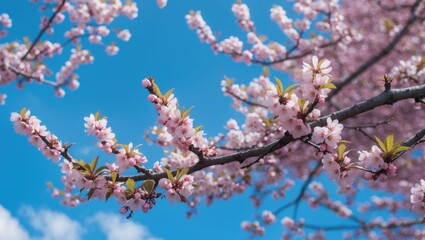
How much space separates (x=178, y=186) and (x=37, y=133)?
137 centimetres

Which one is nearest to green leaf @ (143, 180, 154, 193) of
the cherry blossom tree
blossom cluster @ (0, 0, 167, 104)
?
the cherry blossom tree

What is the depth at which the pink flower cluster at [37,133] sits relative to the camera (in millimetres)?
3668

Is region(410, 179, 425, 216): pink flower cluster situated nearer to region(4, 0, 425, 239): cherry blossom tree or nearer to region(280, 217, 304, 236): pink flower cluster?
region(4, 0, 425, 239): cherry blossom tree

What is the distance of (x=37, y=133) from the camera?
3.72 m

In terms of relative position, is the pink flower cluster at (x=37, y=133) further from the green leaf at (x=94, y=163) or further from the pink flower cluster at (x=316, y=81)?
the pink flower cluster at (x=316, y=81)

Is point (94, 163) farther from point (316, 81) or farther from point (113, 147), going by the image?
point (316, 81)

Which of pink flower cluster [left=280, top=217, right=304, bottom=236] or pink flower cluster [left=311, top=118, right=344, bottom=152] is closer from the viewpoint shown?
pink flower cluster [left=311, top=118, right=344, bottom=152]

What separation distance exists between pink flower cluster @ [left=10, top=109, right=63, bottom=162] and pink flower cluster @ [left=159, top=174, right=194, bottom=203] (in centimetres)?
99

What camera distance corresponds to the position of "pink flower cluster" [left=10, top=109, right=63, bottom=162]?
12.0ft

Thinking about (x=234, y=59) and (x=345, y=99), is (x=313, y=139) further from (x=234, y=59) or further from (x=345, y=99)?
(x=345, y=99)

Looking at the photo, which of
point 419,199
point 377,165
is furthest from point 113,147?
point 419,199

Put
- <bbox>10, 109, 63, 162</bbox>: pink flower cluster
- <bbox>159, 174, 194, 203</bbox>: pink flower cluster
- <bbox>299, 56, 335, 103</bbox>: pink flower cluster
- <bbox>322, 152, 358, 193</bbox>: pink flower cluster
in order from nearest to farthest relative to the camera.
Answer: <bbox>299, 56, 335, 103</bbox>: pink flower cluster
<bbox>322, 152, 358, 193</bbox>: pink flower cluster
<bbox>159, 174, 194, 203</bbox>: pink flower cluster
<bbox>10, 109, 63, 162</bbox>: pink flower cluster

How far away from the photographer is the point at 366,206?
17188 mm

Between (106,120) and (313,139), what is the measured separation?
169 centimetres
